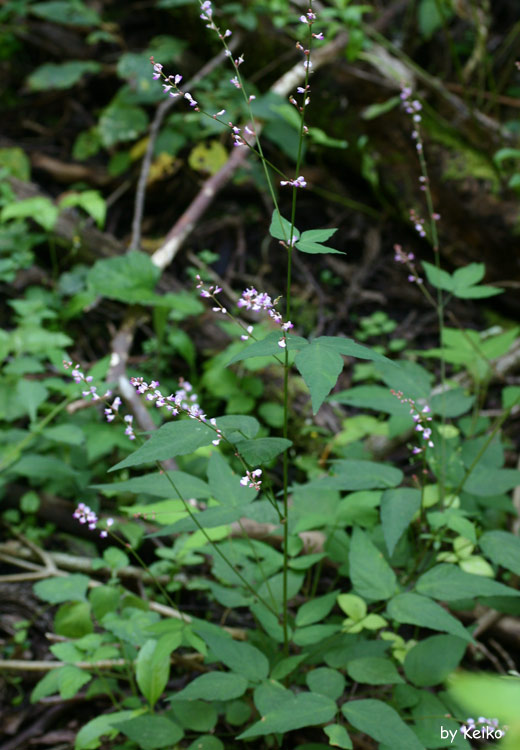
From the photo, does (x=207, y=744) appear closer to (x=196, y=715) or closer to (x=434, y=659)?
(x=196, y=715)

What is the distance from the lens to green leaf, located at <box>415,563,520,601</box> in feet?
4.75

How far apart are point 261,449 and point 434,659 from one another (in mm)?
862

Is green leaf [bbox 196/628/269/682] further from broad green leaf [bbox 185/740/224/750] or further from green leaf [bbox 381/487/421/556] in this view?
green leaf [bbox 381/487/421/556]

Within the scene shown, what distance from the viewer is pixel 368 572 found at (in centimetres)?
158

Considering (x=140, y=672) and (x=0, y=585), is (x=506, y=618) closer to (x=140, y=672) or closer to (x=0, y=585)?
(x=140, y=672)

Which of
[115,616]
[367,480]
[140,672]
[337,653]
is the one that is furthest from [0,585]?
[367,480]

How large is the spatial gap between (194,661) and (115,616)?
341 mm

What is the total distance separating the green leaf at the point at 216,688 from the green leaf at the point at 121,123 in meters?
3.86

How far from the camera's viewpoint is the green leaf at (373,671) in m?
1.45

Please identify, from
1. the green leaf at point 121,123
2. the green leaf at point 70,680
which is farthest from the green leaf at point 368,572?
the green leaf at point 121,123

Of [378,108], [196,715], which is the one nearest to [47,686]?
[196,715]

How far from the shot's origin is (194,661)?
1899 mm

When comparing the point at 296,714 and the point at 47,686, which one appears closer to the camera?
the point at 296,714

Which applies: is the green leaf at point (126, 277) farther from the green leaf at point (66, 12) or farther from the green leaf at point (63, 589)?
the green leaf at point (66, 12)
